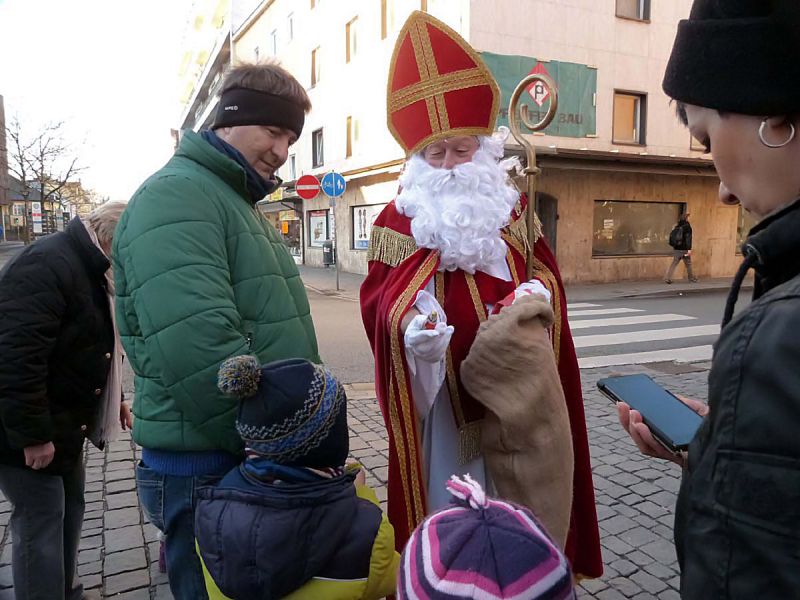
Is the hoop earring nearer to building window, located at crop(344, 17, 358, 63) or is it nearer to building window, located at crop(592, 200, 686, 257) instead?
building window, located at crop(592, 200, 686, 257)

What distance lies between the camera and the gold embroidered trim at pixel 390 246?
7.73 ft

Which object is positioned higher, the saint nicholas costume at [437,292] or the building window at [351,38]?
the building window at [351,38]

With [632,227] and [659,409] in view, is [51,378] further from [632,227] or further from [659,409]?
[632,227]

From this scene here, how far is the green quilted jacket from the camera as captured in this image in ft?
4.67

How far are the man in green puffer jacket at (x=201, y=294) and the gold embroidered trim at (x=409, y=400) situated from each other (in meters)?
0.43

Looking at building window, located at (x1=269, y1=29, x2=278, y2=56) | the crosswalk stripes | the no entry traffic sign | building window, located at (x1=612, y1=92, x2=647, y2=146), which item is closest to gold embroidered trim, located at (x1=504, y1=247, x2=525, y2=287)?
the crosswalk stripes

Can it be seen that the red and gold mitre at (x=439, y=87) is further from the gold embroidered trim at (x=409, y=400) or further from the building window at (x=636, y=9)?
the building window at (x=636, y=9)

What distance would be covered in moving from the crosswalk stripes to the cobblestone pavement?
8.23ft

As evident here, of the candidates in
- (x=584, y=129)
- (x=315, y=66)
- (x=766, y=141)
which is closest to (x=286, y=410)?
(x=766, y=141)

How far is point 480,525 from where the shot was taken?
3.25ft

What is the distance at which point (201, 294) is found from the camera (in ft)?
4.71

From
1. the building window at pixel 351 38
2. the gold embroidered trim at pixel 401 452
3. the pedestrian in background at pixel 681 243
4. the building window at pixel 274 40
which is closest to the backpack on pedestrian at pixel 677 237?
the pedestrian in background at pixel 681 243

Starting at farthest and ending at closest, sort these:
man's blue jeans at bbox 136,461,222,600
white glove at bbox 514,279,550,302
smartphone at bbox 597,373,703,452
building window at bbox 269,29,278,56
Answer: building window at bbox 269,29,278,56 < white glove at bbox 514,279,550,302 < man's blue jeans at bbox 136,461,222,600 < smartphone at bbox 597,373,703,452

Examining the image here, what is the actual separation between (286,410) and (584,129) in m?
14.5
